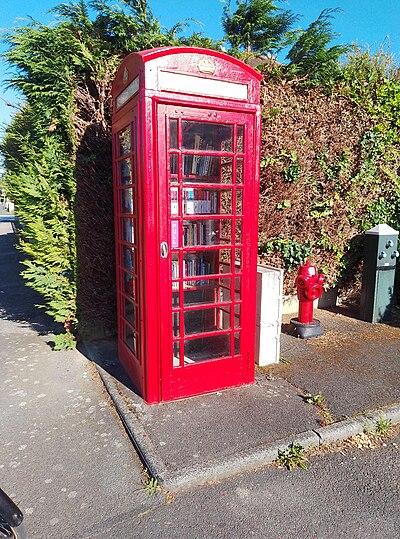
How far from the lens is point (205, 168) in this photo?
3.68 m

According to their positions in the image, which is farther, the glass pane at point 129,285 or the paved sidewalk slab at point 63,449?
the glass pane at point 129,285

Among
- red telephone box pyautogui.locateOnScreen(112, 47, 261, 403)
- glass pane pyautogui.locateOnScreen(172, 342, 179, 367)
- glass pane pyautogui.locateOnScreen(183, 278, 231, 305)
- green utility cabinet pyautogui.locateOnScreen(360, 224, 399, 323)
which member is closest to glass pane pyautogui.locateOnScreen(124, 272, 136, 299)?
red telephone box pyautogui.locateOnScreen(112, 47, 261, 403)

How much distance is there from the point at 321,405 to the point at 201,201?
222cm

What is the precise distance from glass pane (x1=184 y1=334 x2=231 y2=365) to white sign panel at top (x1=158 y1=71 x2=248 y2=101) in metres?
2.18

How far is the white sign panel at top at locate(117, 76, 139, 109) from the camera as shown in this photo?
9.63ft

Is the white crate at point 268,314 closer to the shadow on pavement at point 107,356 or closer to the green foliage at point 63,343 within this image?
the shadow on pavement at point 107,356

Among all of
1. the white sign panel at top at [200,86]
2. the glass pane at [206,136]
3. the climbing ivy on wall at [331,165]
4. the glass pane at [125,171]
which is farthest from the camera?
the climbing ivy on wall at [331,165]

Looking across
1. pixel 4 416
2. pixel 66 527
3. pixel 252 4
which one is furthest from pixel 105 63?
pixel 66 527

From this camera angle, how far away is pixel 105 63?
13.7 ft

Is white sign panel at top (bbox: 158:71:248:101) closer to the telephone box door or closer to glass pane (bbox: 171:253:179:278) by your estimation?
the telephone box door

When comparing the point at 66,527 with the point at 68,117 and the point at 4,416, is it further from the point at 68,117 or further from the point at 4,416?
the point at 68,117

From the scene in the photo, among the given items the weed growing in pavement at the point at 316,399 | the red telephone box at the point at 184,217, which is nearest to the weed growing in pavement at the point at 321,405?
the weed growing in pavement at the point at 316,399

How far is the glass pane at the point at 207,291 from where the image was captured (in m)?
3.60

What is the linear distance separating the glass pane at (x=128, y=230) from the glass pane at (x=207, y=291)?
68cm
